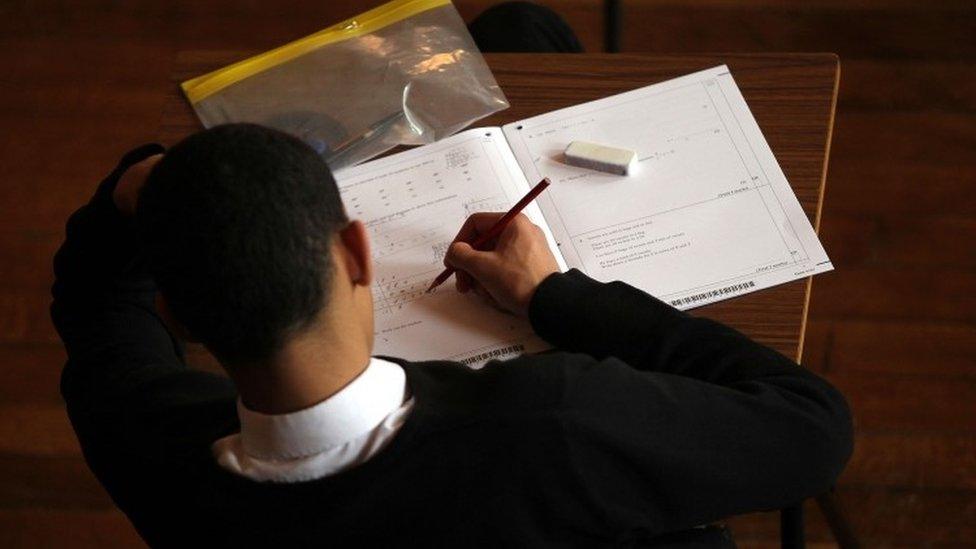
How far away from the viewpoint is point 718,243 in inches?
40.1

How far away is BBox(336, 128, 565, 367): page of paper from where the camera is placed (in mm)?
985

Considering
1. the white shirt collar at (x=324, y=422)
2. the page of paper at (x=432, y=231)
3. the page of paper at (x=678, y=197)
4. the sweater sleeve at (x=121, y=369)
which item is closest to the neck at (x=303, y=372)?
the white shirt collar at (x=324, y=422)

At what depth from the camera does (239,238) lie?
66 centimetres

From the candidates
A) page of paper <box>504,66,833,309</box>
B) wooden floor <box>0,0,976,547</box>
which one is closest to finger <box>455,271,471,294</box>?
page of paper <box>504,66,833,309</box>

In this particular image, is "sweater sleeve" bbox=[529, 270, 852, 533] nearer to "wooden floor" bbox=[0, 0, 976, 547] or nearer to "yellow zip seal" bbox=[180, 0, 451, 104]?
"yellow zip seal" bbox=[180, 0, 451, 104]

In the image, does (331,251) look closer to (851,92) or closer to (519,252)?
(519,252)

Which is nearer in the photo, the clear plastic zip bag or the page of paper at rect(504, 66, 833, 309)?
the page of paper at rect(504, 66, 833, 309)

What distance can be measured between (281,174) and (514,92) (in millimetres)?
509

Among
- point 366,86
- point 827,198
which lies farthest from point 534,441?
point 827,198

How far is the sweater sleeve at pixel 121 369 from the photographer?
0.85 meters

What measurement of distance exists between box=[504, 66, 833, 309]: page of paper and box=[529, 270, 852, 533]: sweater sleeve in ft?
0.24

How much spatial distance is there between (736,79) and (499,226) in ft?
1.04

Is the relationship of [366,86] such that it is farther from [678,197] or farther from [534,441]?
[534,441]

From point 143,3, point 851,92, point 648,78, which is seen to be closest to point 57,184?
point 143,3
